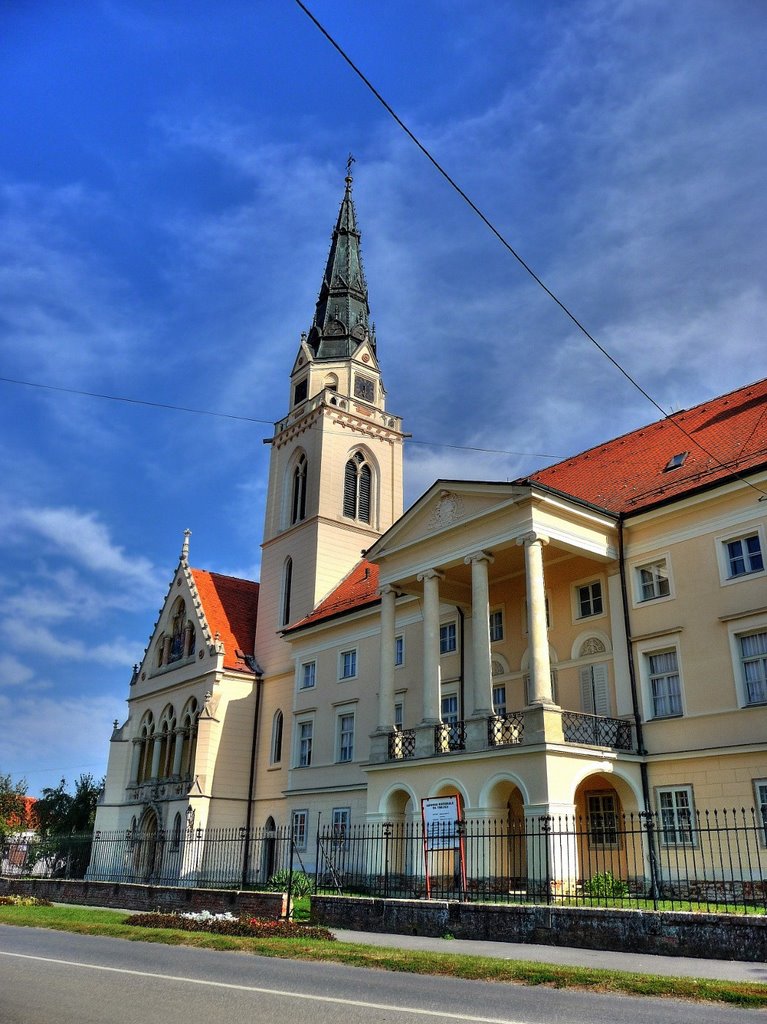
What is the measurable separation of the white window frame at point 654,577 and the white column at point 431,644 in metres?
6.04

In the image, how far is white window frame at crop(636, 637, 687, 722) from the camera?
22766 mm

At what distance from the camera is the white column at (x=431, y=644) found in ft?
85.0

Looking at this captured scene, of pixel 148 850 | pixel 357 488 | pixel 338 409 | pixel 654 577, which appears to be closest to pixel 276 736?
pixel 148 850

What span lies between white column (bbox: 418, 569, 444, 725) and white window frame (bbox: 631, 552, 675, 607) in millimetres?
6038

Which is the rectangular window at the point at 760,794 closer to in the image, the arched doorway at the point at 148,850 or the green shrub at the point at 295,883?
the green shrub at the point at 295,883

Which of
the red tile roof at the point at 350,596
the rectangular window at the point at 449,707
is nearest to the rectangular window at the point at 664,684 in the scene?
the rectangular window at the point at 449,707

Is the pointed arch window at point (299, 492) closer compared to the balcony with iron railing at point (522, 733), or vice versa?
the balcony with iron railing at point (522, 733)

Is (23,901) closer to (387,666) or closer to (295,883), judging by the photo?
(295,883)

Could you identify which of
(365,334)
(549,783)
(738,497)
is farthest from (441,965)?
(365,334)

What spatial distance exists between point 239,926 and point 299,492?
3040cm

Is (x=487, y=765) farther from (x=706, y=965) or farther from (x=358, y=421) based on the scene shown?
(x=358, y=421)

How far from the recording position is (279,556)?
1734 inches

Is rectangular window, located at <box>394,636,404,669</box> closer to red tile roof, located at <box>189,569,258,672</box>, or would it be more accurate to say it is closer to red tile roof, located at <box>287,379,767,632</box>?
red tile roof, located at <box>287,379,767,632</box>

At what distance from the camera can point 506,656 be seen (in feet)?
91.1
